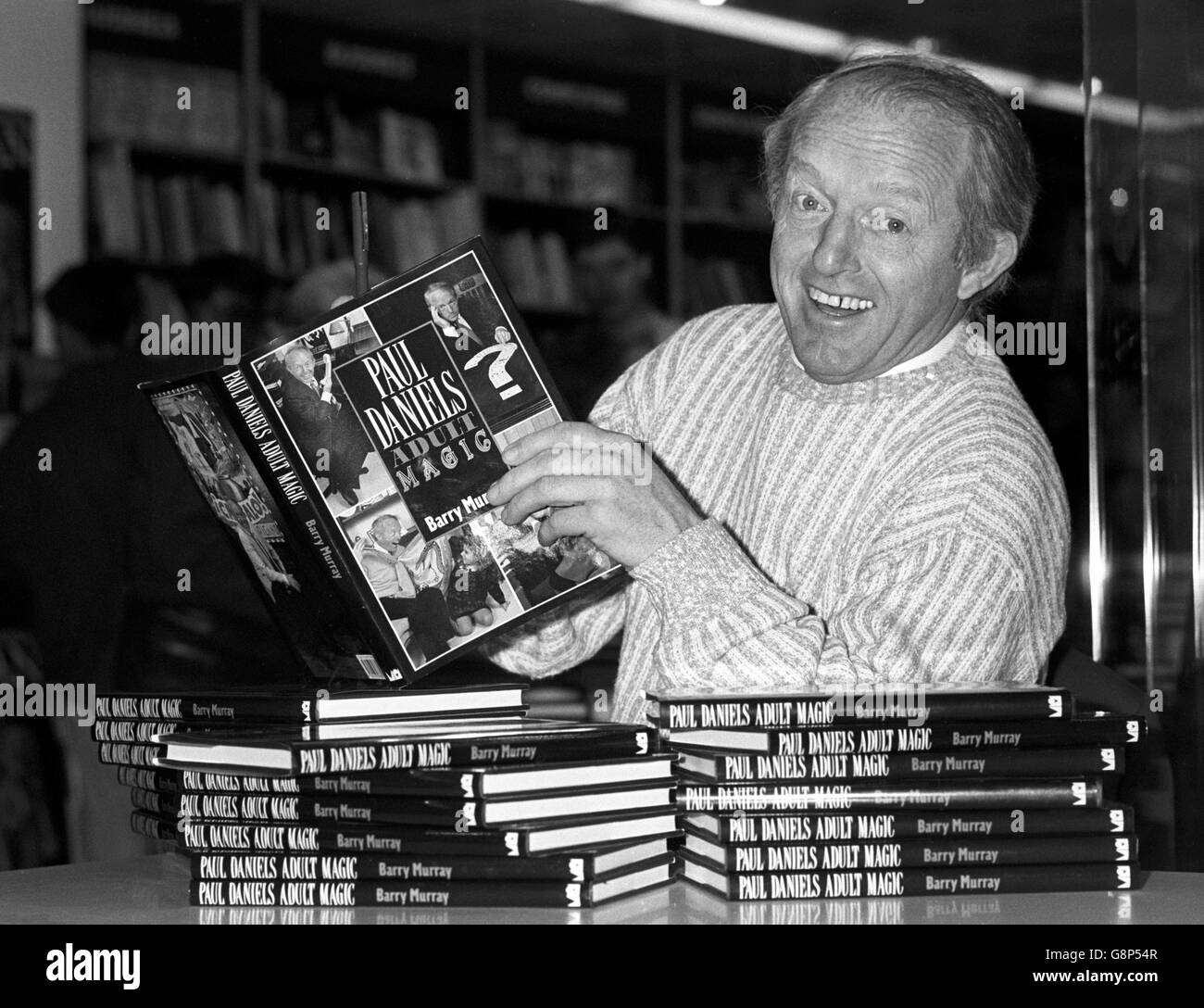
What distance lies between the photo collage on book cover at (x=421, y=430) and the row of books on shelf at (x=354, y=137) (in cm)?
372

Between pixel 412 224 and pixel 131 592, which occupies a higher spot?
pixel 412 224

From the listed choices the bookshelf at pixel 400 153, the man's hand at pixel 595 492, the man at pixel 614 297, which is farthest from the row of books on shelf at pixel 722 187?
the man's hand at pixel 595 492

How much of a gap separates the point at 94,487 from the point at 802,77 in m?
3.25

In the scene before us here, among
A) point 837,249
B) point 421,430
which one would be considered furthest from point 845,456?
point 421,430

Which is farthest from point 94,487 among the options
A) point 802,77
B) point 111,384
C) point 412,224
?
point 802,77

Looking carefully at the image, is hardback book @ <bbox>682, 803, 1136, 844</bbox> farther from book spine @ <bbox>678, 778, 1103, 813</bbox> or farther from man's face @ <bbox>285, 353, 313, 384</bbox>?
man's face @ <bbox>285, 353, 313, 384</bbox>

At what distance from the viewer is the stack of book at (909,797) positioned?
96cm

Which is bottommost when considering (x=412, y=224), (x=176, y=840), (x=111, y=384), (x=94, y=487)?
(x=176, y=840)

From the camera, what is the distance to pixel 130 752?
1.25 metres

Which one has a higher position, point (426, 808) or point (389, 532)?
point (389, 532)

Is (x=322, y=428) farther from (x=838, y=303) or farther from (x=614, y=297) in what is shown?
(x=614, y=297)

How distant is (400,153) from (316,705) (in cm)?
411

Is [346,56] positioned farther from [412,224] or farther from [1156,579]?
[1156,579]

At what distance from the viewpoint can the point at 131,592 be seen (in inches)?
138
